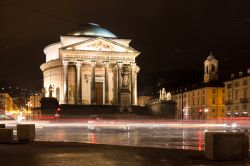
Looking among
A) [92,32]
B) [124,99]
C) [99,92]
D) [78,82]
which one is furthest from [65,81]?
[124,99]

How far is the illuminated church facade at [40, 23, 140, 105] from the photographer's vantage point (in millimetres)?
84188

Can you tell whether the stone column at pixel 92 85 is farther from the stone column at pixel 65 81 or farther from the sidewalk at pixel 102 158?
the sidewalk at pixel 102 158

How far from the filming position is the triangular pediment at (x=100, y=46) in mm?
84500

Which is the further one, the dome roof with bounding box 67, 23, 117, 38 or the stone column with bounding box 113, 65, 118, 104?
the dome roof with bounding box 67, 23, 117, 38

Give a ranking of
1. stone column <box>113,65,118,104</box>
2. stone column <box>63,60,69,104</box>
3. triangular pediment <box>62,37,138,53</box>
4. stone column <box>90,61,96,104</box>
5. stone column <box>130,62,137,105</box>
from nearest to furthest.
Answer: stone column <box>63,60,69,104</box> → triangular pediment <box>62,37,138,53</box> → stone column <box>90,61,96,104</box> → stone column <box>130,62,137,105</box> → stone column <box>113,65,118,104</box>

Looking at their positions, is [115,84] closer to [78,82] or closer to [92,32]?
[78,82]

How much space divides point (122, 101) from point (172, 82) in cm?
8107

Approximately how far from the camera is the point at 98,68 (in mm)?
90500

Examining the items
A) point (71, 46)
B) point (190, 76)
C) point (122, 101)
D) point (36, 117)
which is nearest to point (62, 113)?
point (36, 117)

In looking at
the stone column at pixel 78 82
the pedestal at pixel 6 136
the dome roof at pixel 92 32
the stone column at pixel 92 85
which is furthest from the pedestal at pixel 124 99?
the pedestal at pixel 6 136

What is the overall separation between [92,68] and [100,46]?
4507 millimetres

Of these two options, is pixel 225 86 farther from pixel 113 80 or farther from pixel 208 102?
pixel 113 80

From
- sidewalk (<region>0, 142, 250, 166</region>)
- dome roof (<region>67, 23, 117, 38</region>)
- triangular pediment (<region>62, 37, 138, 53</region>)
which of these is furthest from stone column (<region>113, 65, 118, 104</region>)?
sidewalk (<region>0, 142, 250, 166</region>)

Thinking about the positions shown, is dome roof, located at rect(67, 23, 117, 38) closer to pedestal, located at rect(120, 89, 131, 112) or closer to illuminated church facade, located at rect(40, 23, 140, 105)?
illuminated church facade, located at rect(40, 23, 140, 105)
